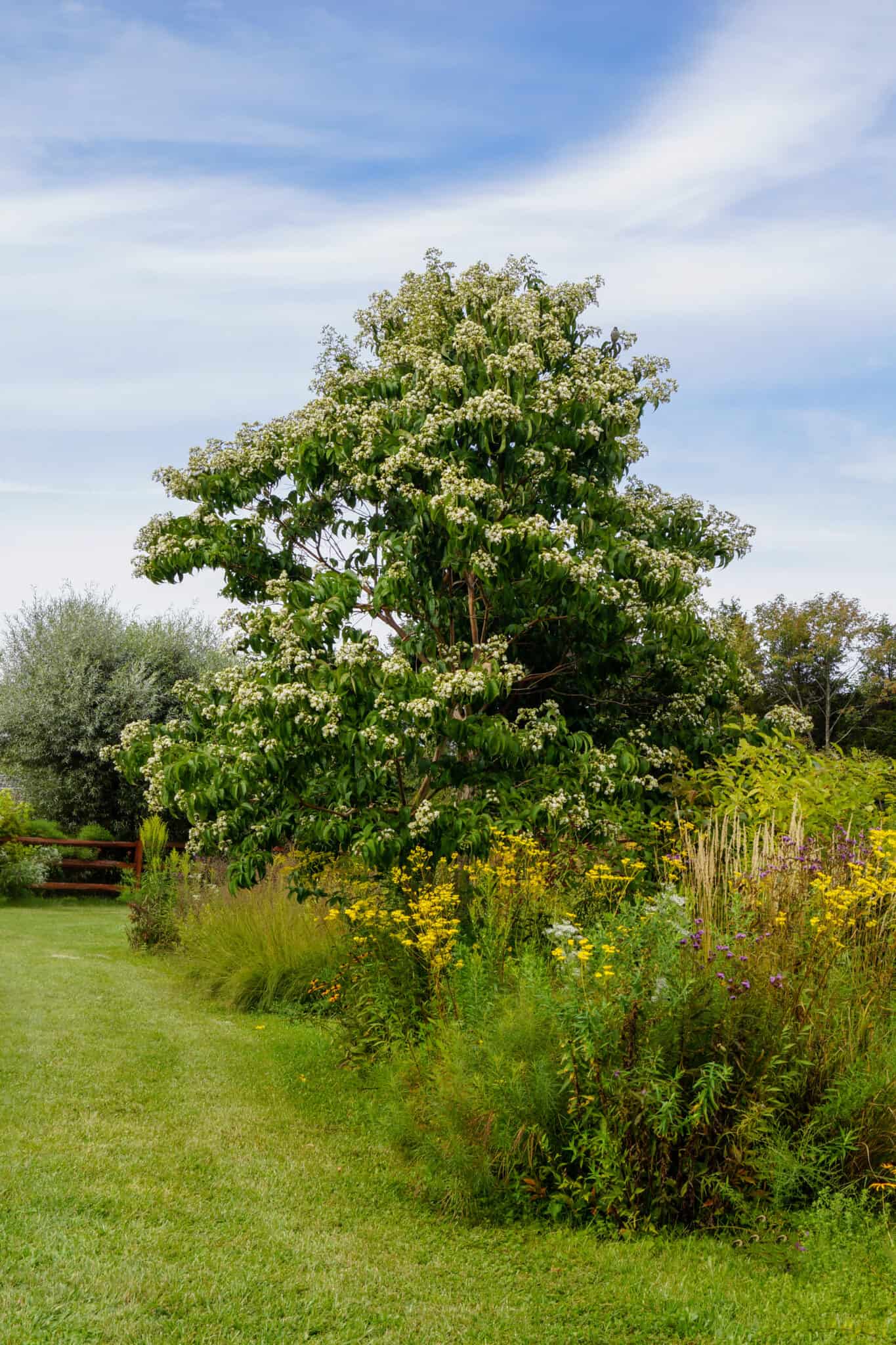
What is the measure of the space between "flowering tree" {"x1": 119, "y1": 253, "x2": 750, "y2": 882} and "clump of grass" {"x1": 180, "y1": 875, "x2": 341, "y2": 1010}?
51.1 inches

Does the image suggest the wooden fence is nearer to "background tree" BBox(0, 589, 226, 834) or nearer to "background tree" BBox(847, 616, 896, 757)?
"background tree" BBox(0, 589, 226, 834)

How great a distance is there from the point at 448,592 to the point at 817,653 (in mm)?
24885

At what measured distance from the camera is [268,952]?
8.29 m

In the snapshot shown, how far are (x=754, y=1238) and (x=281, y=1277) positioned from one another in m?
1.80

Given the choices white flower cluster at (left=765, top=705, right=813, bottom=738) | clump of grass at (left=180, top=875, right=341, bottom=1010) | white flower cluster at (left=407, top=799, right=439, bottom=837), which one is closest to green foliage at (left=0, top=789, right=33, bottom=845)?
clump of grass at (left=180, top=875, right=341, bottom=1010)

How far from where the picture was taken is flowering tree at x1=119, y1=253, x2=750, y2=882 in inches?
253

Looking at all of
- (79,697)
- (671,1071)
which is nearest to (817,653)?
(79,697)

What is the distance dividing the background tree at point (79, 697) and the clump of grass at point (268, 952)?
35.2 ft

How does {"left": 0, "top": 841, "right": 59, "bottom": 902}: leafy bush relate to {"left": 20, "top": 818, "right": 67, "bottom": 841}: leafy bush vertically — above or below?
below

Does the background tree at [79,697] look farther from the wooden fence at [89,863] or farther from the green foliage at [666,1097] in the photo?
the green foliage at [666,1097]

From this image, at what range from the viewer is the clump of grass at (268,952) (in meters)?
8.10

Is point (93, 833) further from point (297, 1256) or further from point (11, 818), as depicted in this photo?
point (297, 1256)

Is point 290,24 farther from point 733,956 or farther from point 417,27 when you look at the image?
point 733,956

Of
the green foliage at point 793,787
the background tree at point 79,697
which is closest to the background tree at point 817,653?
the background tree at point 79,697
